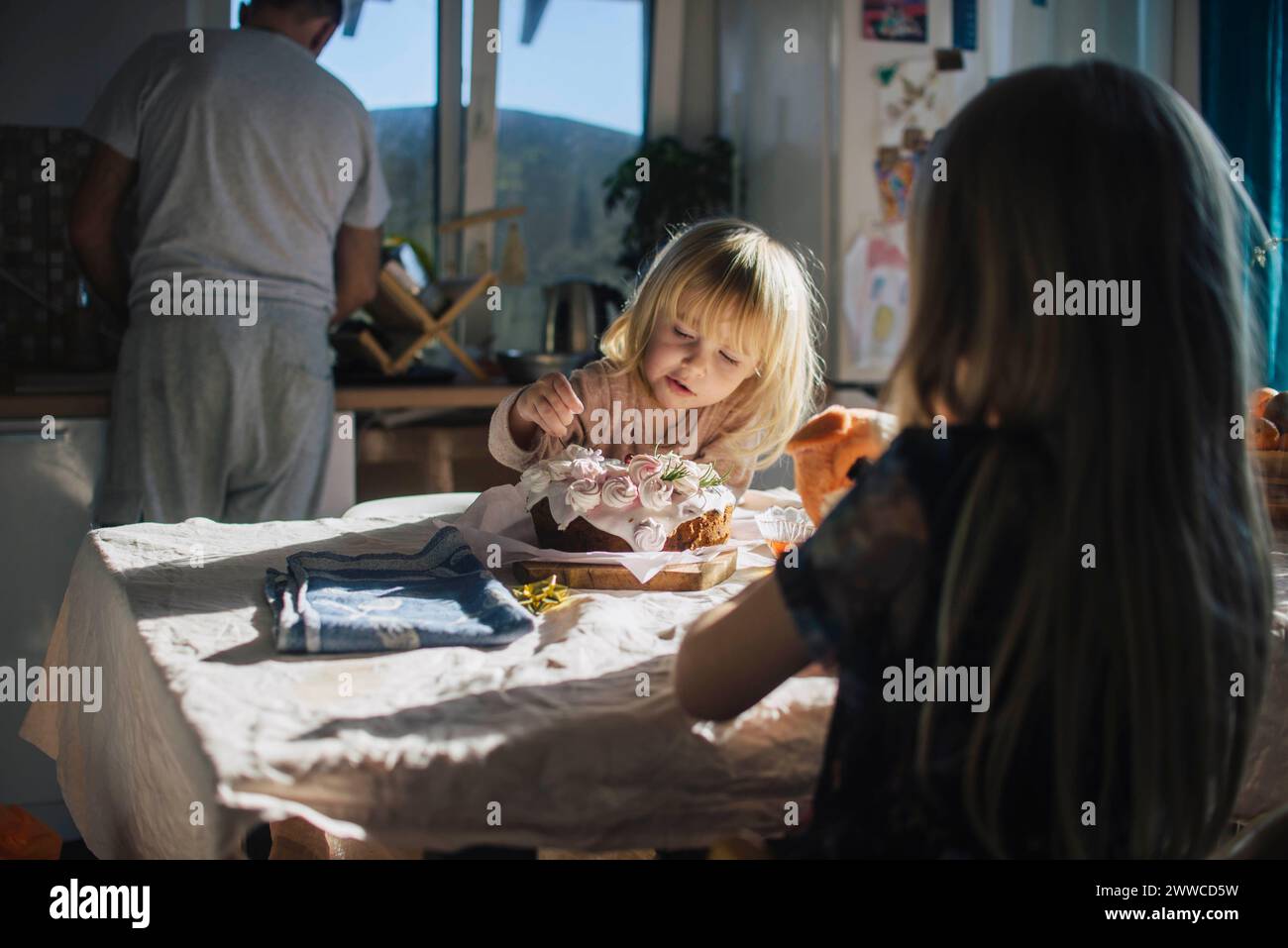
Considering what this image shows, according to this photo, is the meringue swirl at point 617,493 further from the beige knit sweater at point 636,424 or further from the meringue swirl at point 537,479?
the beige knit sweater at point 636,424

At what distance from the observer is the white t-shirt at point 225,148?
7.17 feet

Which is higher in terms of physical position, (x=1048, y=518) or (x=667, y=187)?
(x=667, y=187)

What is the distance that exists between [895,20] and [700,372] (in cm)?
176

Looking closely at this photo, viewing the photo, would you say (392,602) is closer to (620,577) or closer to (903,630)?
(620,577)

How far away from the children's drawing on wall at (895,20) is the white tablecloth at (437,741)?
7.44 ft

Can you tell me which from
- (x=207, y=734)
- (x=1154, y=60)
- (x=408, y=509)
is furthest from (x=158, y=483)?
(x=1154, y=60)

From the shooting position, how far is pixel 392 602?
0.97 m

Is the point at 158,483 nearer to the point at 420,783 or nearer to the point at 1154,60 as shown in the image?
the point at 420,783

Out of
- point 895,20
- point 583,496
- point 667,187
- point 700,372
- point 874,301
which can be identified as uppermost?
point 895,20

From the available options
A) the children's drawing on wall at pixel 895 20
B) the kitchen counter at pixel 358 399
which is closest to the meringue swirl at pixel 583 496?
the kitchen counter at pixel 358 399

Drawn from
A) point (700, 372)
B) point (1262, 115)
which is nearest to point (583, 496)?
point (700, 372)

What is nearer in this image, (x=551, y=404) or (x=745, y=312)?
(x=551, y=404)

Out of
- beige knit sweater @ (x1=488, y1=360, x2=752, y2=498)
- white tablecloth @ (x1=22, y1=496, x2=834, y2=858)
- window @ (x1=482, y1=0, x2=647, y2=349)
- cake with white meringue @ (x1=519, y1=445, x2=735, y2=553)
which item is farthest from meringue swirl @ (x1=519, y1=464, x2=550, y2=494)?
window @ (x1=482, y1=0, x2=647, y2=349)

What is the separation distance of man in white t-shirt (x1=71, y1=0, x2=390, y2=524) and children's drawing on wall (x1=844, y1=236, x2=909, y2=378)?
1267 millimetres
